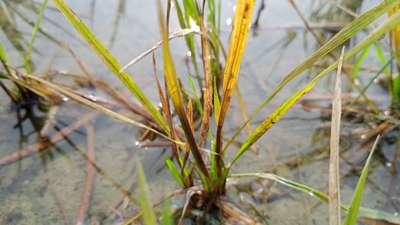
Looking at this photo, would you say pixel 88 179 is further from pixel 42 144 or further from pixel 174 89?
pixel 174 89

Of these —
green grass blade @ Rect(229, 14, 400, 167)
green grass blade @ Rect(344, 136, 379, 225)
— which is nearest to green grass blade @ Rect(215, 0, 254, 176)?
green grass blade @ Rect(229, 14, 400, 167)

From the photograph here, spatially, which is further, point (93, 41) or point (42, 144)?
point (42, 144)

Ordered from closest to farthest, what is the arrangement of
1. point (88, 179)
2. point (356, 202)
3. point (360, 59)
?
point (356, 202) < point (88, 179) < point (360, 59)

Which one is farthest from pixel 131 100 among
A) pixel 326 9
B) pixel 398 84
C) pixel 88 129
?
pixel 326 9

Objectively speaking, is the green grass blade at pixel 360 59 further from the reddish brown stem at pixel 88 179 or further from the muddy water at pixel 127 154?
the reddish brown stem at pixel 88 179

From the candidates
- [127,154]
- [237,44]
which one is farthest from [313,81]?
[127,154]

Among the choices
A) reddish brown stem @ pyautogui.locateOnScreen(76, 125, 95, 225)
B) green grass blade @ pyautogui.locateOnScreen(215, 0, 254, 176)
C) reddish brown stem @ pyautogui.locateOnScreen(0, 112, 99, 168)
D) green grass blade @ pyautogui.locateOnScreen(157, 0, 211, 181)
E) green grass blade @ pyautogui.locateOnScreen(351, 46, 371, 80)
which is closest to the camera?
green grass blade @ pyautogui.locateOnScreen(157, 0, 211, 181)

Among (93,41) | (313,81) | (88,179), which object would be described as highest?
(93,41)

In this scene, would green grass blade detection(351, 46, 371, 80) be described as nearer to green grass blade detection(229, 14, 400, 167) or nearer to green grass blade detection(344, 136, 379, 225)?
green grass blade detection(229, 14, 400, 167)

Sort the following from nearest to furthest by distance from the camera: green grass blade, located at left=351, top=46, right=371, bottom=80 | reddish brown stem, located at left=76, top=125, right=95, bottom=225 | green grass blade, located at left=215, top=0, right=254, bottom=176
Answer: green grass blade, located at left=215, top=0, right=254, bottom=176 < reddish brown stem, located at left=76, top=125, right=95, bottom=225 < green grass blade, located at left=351, top=46, right=371, bottom=80
